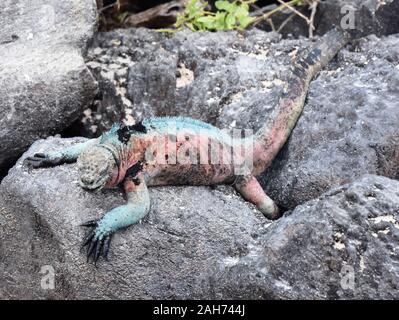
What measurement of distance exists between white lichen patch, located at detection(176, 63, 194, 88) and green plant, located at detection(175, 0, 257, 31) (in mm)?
728

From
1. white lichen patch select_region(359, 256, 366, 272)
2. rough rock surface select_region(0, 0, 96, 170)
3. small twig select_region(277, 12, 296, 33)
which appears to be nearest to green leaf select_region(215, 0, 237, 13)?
small twig select_region(277, 12, 296, 33)

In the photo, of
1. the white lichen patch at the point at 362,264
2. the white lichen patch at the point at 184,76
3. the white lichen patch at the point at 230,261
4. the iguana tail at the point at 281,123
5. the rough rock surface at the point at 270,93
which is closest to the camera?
the white lichen patch at the point at 362,264

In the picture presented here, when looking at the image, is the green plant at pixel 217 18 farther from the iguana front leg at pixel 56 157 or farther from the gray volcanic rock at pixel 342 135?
the iguana front leg at pixel 56 157

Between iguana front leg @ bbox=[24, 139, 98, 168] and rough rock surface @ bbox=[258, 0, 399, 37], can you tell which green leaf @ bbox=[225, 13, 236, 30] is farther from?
iguana front leg @ bbox=[24, 139, 98, 168]

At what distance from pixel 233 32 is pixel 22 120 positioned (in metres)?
2.19

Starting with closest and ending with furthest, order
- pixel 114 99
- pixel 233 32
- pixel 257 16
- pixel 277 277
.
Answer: pixel 277 277 < pixel 114 99 < pixel 233 32 < pixel 257 16

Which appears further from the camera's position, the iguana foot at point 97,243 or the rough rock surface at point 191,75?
the rough rock surface at point 191,75

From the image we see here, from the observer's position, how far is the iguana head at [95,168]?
414 cm

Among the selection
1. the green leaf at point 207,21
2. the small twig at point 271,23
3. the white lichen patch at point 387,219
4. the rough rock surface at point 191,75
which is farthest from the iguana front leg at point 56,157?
the small twig at point 271,23

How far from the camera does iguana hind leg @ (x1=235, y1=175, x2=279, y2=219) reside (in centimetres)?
488

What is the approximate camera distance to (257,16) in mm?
6887

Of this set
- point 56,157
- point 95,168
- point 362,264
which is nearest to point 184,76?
point 56,157

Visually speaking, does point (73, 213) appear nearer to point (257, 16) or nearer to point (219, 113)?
point (219, 113)
